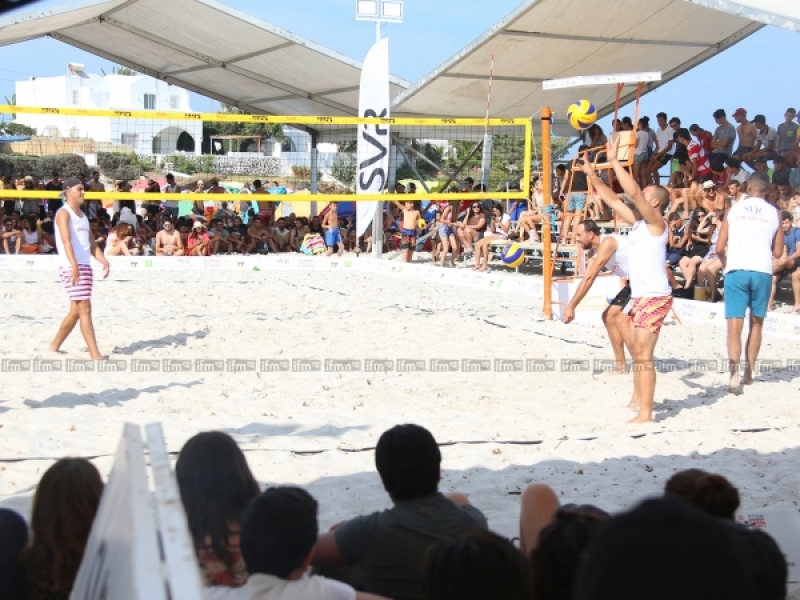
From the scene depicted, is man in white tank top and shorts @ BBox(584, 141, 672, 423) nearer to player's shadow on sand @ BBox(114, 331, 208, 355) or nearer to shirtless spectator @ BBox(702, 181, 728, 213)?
player's shadow on sand @ BBox(114, 331, 208, 355)

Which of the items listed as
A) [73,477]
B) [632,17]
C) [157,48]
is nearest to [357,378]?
[73,477]

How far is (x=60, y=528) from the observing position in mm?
1928

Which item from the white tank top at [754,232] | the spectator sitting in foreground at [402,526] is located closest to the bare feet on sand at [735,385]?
Result: the white tank top at [754,232]

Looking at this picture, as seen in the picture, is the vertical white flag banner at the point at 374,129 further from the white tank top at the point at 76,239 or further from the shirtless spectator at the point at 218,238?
the white tank top at the point at 76,239

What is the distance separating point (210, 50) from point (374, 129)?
4398 millimetres

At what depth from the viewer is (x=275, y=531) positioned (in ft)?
5.83

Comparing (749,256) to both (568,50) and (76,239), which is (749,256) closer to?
(76,239)

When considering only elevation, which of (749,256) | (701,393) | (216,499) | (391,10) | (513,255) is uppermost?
(391,10)

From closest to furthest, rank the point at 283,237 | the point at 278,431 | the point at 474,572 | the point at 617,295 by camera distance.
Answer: the point at 474,572 < the point at 278,431 < the point at 617,295 < the point at 283,237

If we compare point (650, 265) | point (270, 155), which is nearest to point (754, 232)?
point (650, 265)

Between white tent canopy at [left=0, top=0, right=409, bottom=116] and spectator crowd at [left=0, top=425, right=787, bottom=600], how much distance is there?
11.6 m

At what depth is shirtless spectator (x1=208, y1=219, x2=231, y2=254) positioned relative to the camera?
49.1 feet

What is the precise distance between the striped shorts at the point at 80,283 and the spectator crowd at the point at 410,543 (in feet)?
13.1

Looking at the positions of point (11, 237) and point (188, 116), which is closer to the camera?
point (188, 116)
